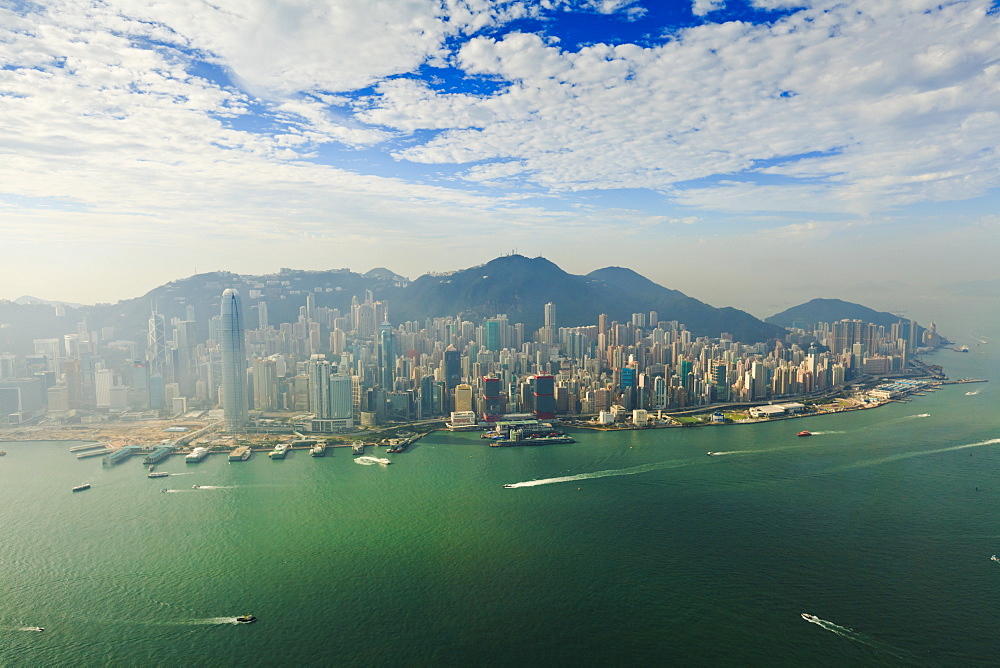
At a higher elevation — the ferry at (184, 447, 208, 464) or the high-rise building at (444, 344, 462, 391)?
the high-rise building at (444, 344, 462, 391)

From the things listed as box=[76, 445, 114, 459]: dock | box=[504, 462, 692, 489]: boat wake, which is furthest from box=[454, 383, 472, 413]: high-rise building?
box=[76, 445, 114, 459]: dock

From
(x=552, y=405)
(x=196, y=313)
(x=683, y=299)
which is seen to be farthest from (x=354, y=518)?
(x=683, y=299)

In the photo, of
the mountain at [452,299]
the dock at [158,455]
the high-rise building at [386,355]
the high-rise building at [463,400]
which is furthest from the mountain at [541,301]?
the dock at [158,455]

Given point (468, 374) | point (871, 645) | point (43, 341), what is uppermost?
point (43, 341)

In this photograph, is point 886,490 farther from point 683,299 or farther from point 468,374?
point 683,299

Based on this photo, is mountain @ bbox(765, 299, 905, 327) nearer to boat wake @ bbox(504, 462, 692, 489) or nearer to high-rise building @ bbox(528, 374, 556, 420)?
high-rise building @ bbox(528, 374, 556, 420)

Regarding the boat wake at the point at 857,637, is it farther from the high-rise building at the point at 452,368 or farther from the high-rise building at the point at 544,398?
the high-rise building at the point at 452,368

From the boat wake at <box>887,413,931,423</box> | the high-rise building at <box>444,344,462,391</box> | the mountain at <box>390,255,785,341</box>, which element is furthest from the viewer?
the mountain at <box>390,255,785,341</box>
